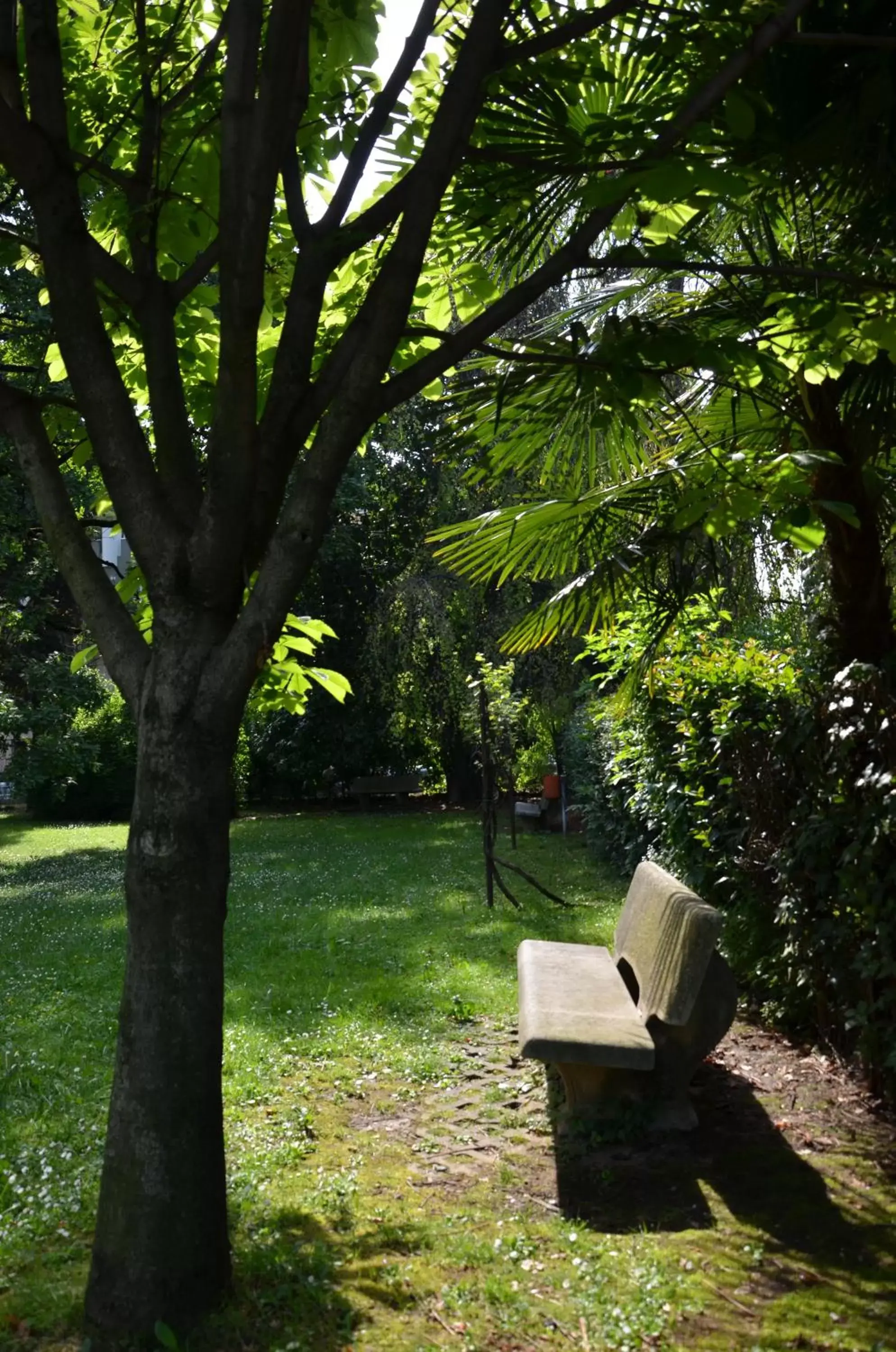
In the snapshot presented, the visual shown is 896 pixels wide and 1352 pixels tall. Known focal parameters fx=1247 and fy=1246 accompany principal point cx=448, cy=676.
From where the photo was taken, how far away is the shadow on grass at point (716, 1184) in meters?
4.41

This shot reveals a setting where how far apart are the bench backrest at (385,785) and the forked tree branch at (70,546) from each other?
77.5 ft

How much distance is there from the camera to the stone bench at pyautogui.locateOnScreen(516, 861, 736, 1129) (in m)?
5.25

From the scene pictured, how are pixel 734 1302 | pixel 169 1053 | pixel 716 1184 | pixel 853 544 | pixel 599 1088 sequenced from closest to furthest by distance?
pixel 169 1053, pixel 734 1302, pixel 716 1184, pixel 853 544, pixel 599 1088

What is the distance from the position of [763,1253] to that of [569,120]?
4.03 metres

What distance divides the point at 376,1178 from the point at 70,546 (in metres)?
2.81

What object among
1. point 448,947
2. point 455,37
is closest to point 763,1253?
point 455,37

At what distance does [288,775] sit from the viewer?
29.1m

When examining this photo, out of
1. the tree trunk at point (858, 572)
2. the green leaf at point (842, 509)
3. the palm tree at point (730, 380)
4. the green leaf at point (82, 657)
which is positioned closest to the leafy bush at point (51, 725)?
the palm tree at point (730, 380)

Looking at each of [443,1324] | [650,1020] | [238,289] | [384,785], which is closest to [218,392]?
[238,289]

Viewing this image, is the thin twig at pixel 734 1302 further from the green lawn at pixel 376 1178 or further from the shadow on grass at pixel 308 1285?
the shadow on grass at pixel 308 1285

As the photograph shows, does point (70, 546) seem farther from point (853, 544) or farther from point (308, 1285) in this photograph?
point (853, 544)

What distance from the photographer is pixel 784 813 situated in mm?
6742

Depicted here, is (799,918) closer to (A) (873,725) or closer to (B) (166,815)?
(A) (873,725)

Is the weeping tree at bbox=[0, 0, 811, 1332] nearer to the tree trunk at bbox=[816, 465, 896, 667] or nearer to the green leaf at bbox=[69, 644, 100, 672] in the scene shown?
the green leaf at bbox=[69, 644, 100, 672]
